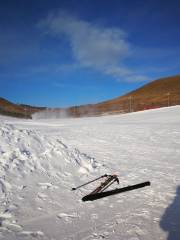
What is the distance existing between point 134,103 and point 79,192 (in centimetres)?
4315

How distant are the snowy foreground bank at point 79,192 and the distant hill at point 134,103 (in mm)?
27629

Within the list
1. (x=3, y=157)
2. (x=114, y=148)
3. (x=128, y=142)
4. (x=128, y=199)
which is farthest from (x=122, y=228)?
(x=128, y=142)

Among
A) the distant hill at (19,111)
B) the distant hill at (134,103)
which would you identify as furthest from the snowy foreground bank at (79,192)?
the distant hill at (134,103)

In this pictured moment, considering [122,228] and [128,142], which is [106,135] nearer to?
[128,142]

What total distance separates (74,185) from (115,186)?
1.06 metres

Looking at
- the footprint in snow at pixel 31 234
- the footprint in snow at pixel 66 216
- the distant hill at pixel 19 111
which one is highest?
the distant hill at pixel 19 111

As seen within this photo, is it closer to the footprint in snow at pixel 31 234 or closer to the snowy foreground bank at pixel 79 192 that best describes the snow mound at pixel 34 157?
the snowy foreground bank at pixel 79 192

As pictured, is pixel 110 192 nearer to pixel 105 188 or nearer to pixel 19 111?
pixel 105 188

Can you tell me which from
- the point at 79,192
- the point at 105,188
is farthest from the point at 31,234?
the point at 105,188

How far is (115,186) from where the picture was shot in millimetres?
6785

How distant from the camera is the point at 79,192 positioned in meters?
6.38

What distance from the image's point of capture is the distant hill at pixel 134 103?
43031mm

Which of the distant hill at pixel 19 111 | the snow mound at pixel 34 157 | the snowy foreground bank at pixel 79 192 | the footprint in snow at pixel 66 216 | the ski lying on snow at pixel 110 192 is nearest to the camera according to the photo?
the snowy foreground bank at pixel 79 192

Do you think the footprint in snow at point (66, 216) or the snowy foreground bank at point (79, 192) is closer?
the snowy foreground bank at point (79, 192)
